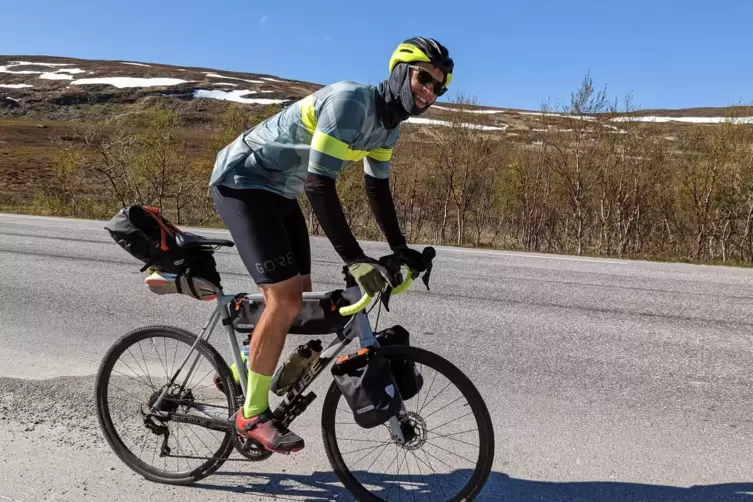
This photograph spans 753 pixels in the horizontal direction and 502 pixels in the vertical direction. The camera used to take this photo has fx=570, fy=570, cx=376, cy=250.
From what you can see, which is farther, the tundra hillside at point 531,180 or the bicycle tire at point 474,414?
Result: the tundra hillside at point 531,180

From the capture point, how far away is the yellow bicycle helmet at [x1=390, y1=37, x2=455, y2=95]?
2.31 meters

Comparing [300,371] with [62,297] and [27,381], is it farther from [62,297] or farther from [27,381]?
[62,297]

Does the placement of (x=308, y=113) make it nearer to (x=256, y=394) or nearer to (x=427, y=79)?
(x=427, y=79)

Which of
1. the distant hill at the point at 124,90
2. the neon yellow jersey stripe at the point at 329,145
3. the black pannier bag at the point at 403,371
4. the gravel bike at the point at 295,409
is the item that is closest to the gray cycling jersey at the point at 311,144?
the neon yellow jersey stripe at the point at 329,145

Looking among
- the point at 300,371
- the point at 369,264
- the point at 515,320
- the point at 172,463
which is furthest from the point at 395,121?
the point at 515,320

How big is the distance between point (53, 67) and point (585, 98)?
362 feet

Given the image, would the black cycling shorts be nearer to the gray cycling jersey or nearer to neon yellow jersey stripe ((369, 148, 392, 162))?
the gray cycling jersey

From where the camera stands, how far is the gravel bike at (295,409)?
2461 millimetres

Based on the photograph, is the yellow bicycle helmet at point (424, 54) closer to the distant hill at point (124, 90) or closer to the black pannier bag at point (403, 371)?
the black pannier bag at point (403, 371)

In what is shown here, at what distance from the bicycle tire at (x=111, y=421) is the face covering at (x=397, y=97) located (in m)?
1.37

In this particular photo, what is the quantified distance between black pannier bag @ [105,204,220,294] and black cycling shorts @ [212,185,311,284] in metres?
0.26

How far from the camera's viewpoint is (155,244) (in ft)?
8.62

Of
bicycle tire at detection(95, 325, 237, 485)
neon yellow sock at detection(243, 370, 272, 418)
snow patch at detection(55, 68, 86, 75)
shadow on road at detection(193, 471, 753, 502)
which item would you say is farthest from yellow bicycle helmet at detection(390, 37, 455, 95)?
snow patch at detection(55, 68, 86, 75)

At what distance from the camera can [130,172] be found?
2386cm
